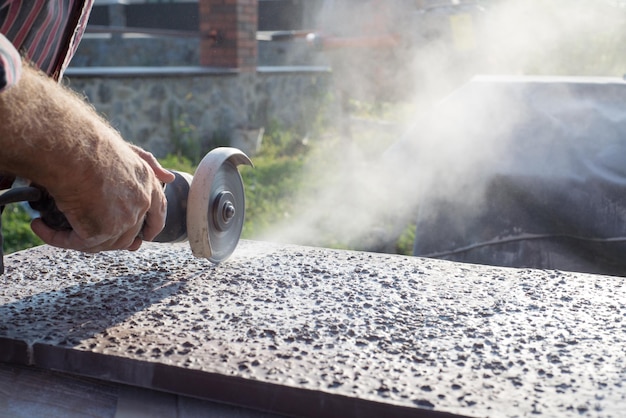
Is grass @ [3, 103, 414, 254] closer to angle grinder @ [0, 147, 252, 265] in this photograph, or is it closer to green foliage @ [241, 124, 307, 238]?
green foliage @ [241, 124, 307, 238]

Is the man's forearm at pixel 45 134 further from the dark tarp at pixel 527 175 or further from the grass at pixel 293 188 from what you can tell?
the grass at pixel 293 188

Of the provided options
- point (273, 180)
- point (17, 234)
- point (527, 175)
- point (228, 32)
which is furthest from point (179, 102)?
point (527, 175)

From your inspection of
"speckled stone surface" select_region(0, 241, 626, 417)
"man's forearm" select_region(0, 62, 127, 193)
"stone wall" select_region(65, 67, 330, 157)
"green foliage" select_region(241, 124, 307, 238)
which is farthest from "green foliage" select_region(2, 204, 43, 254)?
"man's forearm" select_region(0, 62, 127, 193)

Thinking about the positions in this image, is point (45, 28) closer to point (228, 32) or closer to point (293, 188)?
point (293, 188)

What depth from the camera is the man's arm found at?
1359mm

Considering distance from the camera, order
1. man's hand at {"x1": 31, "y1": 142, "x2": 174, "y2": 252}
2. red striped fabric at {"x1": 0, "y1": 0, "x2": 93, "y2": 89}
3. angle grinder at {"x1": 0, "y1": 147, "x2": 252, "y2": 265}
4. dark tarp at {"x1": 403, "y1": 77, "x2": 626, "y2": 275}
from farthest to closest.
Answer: dark tarp at {"x1": 403, "y1": 77, "x2": 626, "y2": 275}, angle grinder at {"x1": 0, "y1": 147, "x2": 252, "y2": 265}, red striped fabric at {"x1": 0, "y1": 0, "x2": 93, "y2": 89}, man's hand at {"x1": 31, "y1": 142, "x2": 174, "y2": 252}

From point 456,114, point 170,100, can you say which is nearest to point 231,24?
point 170,100

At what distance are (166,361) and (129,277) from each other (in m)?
0.73

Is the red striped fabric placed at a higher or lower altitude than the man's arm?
higher

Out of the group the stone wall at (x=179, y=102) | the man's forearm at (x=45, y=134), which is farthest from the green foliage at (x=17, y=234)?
the man's forearm at (x=45, y=134)

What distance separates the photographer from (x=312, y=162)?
8.19 meters

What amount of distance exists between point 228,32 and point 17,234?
4.16 m

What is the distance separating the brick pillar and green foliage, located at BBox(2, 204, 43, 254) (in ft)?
12.1

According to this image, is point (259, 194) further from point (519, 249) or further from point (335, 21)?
point (519, 249)
